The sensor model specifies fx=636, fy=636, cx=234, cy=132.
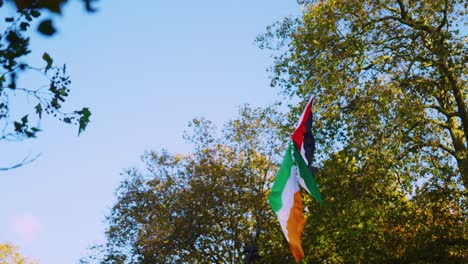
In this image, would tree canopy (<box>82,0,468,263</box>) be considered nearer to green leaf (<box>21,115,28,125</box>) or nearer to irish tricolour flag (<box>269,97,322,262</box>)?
irish tricolour flag (<box>269,97,322,262</box>)

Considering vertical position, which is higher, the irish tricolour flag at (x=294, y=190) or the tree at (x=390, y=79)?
the tree at (x=390, y=79)

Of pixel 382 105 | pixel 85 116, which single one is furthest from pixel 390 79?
pixel 85 116

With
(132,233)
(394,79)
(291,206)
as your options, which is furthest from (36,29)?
(132,233)

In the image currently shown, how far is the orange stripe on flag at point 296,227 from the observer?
40.5 feet

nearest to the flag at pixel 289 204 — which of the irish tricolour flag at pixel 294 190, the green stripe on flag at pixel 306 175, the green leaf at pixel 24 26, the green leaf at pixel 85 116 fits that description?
the irish tricolour flag at pixel 294 190

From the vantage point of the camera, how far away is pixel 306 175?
14195mm

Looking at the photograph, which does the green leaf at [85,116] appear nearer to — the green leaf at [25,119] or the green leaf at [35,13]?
the green leaf at [25,119]

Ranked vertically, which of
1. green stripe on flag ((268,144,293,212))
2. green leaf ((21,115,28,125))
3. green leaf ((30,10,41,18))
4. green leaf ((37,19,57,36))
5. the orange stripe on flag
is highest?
green stripe on flag ((268,144,293,212))

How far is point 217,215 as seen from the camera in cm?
2936

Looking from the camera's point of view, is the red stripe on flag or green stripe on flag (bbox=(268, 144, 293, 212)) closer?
green stripe on flag (bbox=(268, 144, 293, 212))

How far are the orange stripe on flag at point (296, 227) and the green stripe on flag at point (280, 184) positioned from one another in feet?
1.05

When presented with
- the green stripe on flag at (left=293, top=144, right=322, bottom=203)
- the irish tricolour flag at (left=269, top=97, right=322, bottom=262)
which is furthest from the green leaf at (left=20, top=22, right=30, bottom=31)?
the green stripe on flag at (left=293, top=144, right=322, bottom=203)

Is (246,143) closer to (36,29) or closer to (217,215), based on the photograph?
(217,215)

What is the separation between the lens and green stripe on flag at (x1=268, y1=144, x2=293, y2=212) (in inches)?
526
